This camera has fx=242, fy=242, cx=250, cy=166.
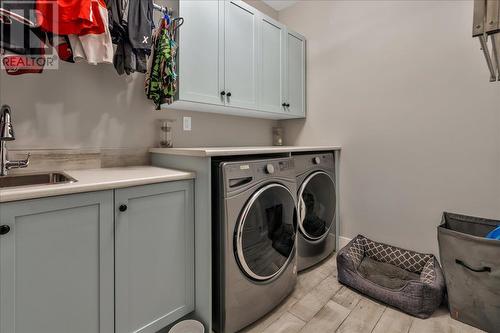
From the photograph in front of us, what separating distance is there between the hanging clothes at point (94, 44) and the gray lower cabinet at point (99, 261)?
2.38 ft

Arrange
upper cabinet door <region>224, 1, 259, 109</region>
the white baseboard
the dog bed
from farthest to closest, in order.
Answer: the white baseboard, upper cabinet door <region>224, 1, 259, 109</region>, the dog bed

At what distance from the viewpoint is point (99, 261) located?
105cm

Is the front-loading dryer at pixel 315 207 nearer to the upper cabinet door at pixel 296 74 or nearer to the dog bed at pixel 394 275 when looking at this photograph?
the dog bed at pixel 394 275

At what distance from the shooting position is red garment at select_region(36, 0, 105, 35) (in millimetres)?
1084

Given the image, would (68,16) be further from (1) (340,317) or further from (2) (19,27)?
(1) (340,317)

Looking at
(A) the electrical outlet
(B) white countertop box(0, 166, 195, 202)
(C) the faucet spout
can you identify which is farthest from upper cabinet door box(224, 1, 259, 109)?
(C) the faucet spout

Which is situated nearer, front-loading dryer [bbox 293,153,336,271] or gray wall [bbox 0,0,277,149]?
gray wall [bbox 0,0,277,149]

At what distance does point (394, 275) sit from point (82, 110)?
97.6 inches

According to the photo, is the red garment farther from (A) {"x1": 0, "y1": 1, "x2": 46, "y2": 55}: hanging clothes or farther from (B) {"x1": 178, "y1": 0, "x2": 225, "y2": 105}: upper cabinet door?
(B) {"x1": 178, "y1": 0, "x2": 225, "y2": 105}: upper cabinet door

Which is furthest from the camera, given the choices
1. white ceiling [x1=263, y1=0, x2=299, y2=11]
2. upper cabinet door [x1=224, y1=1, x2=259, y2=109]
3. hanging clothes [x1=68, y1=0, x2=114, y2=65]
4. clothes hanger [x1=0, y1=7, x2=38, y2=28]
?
white ceiling [x1=263, y1=0, x2=299, y2=11]

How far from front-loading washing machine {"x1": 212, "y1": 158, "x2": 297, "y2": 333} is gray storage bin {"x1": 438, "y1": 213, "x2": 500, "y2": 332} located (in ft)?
3.16

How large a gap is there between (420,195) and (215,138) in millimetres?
1774

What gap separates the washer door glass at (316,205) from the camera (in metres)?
1.91
